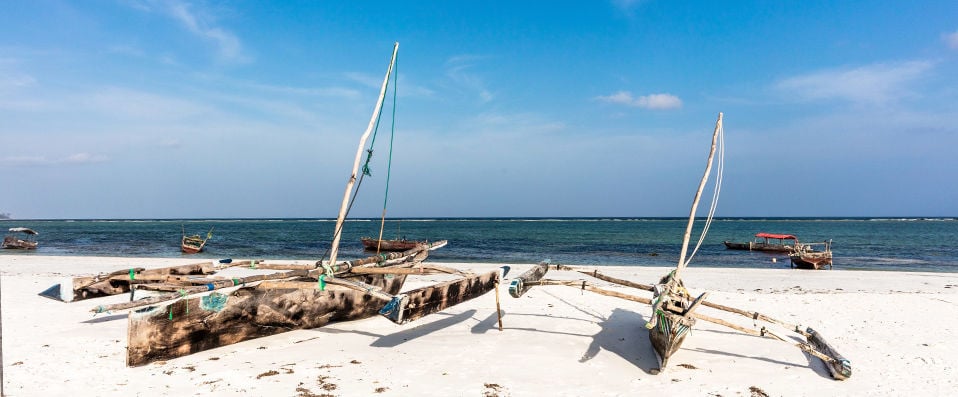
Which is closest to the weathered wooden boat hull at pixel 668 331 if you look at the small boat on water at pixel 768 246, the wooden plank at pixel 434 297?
the wooden plank at pixel 434 297

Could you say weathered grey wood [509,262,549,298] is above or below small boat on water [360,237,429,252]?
above

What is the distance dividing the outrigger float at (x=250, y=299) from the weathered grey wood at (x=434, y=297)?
0.04 feet

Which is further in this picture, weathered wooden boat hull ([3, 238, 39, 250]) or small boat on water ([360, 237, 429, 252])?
small boat on water ([360, 237, 429, 252])

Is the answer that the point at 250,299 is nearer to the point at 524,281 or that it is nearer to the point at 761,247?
the point at 524,281

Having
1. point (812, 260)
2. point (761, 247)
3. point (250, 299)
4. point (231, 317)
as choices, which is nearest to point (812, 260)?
point (812, 260)

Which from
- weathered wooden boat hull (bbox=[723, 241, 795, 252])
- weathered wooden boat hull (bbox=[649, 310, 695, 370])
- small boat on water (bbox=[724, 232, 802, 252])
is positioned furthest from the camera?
weathered wooden boat hull (bbox=[723, 241, 795, 252])

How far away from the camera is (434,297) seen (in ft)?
24.1

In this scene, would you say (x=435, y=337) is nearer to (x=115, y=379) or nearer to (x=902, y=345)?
(x=115, y=379)

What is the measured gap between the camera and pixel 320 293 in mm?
9227

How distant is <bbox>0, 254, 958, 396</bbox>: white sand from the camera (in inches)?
259

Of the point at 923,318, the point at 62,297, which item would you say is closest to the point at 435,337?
the point at 62,297

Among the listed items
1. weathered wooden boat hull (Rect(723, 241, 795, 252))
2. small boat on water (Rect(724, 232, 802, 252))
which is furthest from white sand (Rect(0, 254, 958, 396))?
weathered wooden boat hull (Rect(723, 241, 795, 252))

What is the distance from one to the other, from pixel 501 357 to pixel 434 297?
1.47 metres

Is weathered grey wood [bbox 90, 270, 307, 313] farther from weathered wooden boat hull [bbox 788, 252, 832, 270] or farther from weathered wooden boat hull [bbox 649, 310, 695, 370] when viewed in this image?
weathered wooden boat hull [bbox 788, 252, 832, 270]
